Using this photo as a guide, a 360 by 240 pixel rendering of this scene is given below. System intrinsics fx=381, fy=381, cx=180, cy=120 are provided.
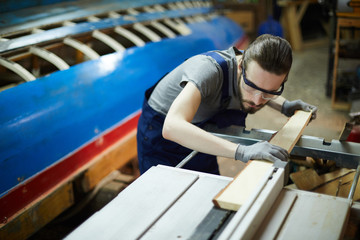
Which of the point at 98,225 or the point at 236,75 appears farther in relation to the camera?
the point at 236,75

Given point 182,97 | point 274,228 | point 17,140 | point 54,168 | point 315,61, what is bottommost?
point 315,61

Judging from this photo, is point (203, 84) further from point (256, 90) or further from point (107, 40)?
point (107, 40)

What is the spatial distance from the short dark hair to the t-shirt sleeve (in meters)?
0.24

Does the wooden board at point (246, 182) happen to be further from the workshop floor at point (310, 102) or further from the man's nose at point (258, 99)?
the workshop floor at point (310, 102)

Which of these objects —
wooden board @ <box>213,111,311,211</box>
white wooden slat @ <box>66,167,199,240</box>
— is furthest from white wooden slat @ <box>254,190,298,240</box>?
white wooden slat @ <box>66,167,199,240</box>

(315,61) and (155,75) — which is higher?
(155,75)

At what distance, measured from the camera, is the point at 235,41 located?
21.5 ft

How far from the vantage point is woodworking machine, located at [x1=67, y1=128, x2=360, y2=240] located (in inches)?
54.2

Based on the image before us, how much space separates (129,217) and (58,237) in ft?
7.01

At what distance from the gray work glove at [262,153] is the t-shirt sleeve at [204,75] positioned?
38 centimetres

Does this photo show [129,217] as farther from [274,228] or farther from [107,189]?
[107,189]

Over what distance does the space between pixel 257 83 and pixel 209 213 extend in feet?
2.59

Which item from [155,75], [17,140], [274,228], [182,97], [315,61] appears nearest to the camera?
[274,228]

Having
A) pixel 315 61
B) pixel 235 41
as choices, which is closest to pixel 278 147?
pixel 235 41
